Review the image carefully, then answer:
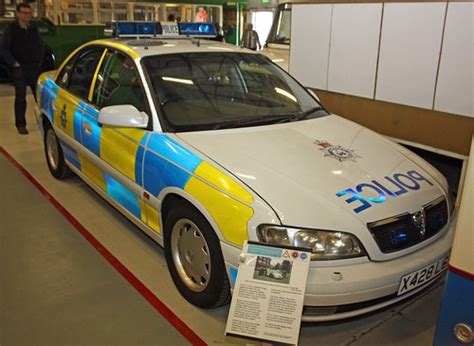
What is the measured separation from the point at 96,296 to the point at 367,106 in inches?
120

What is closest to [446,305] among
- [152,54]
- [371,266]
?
[371,266]

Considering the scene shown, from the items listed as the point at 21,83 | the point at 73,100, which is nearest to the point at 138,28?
the point at 73,100

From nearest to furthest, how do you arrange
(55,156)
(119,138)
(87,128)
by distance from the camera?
(119,138), (87,128), (55,156)

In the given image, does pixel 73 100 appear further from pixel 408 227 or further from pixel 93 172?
pixel 408 227

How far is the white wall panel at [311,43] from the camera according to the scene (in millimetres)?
4699

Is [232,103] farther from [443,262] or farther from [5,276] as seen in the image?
[5,276]

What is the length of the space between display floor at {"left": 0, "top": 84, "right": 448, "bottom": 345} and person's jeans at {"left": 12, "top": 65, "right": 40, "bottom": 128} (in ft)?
8.35

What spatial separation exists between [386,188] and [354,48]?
2.58 meters

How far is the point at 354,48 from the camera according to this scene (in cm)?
442

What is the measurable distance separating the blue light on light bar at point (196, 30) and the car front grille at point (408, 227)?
7.73 ft

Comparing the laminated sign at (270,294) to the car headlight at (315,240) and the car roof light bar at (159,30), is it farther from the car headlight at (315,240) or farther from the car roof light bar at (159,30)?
the car roof light bar at (159,30)

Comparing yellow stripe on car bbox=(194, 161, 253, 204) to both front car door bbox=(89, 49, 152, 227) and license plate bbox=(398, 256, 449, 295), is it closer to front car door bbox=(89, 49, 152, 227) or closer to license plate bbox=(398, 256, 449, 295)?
front car door bbox=(89, 49, 152, 227)

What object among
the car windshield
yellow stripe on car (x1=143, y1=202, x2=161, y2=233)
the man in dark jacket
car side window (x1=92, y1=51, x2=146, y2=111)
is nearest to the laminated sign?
yellow stripe on car (x1=143, y1=202, x2=161, y2=233)

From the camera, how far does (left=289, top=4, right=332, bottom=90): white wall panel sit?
470 centimetres
